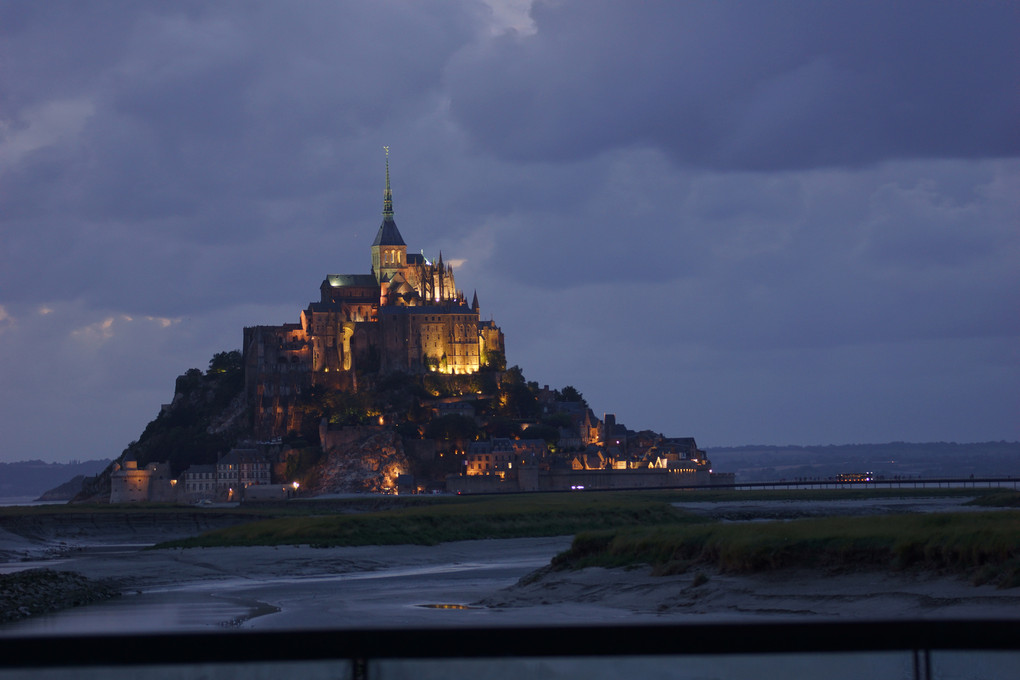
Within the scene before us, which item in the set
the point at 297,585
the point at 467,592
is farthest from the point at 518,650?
the point at 297,585

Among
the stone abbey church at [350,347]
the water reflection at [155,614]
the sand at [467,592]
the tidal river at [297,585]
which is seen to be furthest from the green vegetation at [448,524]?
the stone abbey church at [350,347]

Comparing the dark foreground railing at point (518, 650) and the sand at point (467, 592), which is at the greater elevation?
the dark foreground railing at point (518, 650)

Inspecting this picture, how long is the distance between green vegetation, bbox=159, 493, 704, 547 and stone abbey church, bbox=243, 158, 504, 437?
5839 centimetres

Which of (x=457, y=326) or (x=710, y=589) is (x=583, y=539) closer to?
(x=710, y=589)

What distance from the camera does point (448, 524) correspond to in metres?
52.8

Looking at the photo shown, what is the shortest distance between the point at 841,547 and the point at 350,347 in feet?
346

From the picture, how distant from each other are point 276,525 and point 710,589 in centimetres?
3450

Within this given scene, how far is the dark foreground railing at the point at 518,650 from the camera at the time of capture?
294 centimetres

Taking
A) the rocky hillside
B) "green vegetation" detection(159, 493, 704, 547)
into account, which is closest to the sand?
"green vegetation" detection(159, 493, 704, 547)

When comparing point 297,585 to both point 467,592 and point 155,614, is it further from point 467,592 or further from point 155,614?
point 155,614

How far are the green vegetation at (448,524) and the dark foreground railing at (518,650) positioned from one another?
42194 millimetres

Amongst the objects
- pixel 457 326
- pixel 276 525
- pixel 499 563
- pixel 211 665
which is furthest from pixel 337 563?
pixel 457 326

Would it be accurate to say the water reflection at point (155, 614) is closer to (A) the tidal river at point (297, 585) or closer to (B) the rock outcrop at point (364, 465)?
(A) the tidal river at point (297, 585)

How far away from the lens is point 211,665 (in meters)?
3.08
